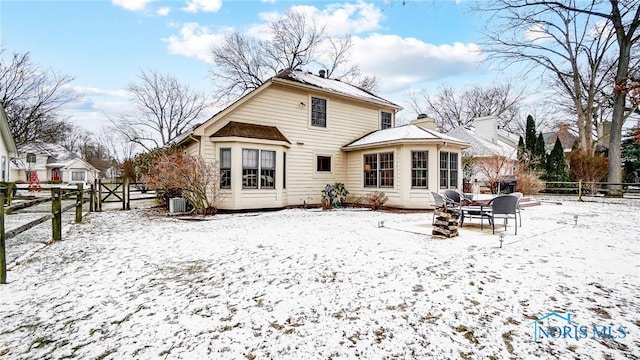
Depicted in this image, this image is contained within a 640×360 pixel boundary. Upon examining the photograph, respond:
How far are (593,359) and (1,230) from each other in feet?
22.5

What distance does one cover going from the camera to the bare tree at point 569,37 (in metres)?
16.4

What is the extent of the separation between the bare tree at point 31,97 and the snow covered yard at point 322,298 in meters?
24.9

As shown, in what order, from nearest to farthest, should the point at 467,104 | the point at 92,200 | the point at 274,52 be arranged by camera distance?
the point at 92,200 < the point at 274,52 < the point at 467,104

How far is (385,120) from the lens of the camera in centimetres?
1602

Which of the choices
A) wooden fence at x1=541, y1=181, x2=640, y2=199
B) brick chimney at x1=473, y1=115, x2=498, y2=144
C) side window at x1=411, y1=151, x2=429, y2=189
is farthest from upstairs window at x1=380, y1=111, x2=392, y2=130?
brick chimney at x1=473, y1=115, x2=498, y2=144

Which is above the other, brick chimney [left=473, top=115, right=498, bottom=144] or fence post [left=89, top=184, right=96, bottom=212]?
brick chimney [left=473, top=115, right=498, bottom=144]

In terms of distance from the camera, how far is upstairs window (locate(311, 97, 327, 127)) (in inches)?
527

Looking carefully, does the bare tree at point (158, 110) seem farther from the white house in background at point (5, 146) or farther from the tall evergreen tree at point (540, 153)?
the tall evergreen tree at point (540, 153)

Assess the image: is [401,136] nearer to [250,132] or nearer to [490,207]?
[490,207]

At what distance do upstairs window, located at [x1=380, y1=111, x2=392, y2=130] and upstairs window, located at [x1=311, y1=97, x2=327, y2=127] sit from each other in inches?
146

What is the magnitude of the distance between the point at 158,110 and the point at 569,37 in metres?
37.3

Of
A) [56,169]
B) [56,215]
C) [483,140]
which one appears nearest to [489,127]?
[483,140]

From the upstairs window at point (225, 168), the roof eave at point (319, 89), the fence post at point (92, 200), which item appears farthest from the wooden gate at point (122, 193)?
the roof eave at point (319, 89)

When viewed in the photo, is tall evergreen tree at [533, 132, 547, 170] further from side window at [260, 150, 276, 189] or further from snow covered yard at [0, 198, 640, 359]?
side window at [260, 150, 276, 189]
